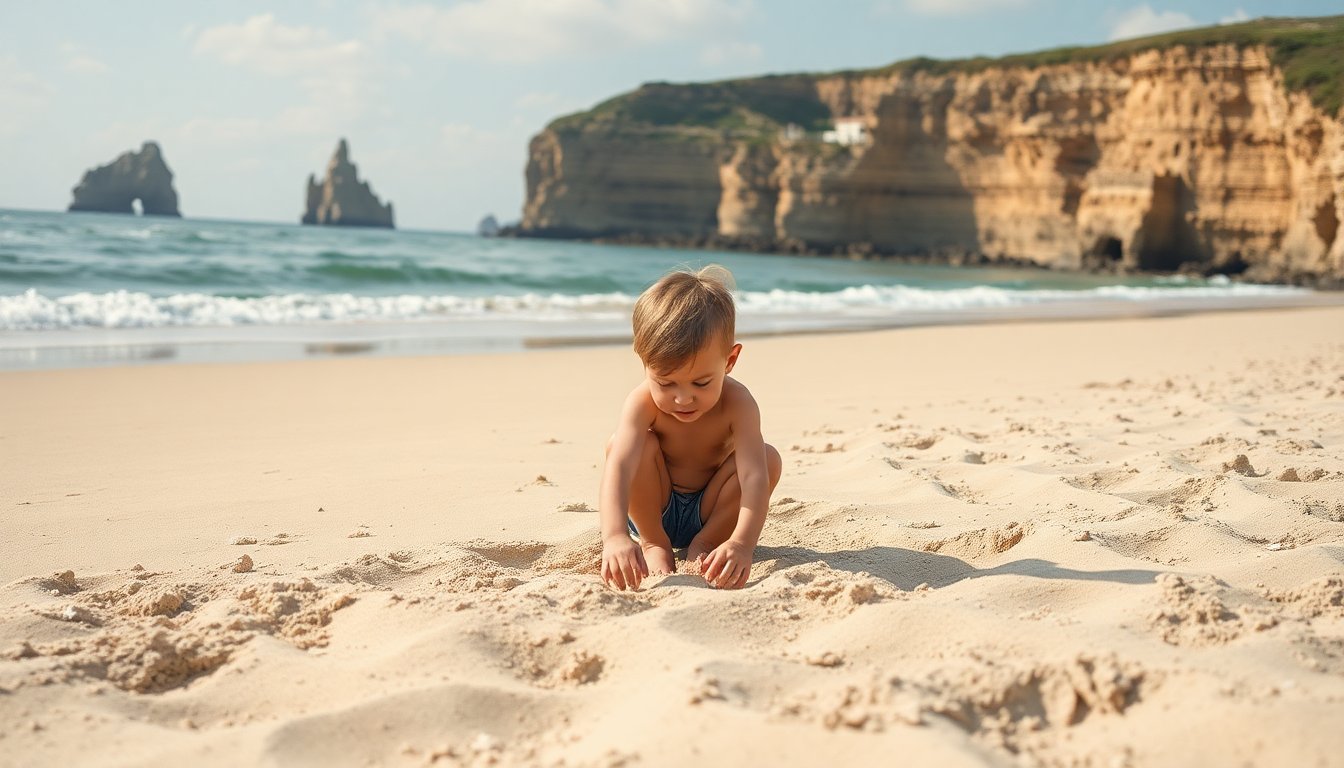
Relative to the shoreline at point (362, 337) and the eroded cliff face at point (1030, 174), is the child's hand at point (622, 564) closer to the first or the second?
the shoreline at point (362, 337)

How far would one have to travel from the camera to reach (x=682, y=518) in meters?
3.05

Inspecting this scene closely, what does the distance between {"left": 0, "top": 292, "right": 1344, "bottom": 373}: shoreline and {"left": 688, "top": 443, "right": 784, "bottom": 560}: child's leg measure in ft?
19.3

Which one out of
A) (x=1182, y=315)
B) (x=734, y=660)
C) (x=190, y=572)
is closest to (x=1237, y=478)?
(x=734, y=660)

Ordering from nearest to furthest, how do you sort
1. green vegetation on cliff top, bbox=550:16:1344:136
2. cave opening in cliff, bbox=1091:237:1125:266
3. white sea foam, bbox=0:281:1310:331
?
white sea foam, bbox=0:281:1310:331
cave opening in cliff, bbox=1091:237:1125:266
green vegetation on cliff top, bbox=550:16:1344:136

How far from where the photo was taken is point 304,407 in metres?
5.75

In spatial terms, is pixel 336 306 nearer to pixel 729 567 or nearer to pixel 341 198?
pixel 729 567

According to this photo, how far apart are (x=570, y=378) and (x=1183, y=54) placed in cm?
3635

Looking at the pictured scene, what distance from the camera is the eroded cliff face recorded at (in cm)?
3431

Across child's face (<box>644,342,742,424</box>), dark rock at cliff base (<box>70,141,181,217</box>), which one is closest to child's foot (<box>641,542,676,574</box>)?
child's face (<box>644,342,742,424</box>)

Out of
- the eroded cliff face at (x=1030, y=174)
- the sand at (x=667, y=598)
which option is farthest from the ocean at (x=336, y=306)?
the eroded cliff face at (x=1030, y=174)

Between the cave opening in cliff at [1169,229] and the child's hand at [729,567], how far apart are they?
1541 inches

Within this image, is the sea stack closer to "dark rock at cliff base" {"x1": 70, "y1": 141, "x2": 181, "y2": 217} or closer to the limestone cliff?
"dark rock at cliff base" {"x1": 70, "y1": 141, "x2": 181, "y2": 217}

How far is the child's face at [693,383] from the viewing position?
8.63 feet

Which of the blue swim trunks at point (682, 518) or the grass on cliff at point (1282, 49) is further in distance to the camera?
the grass on cliff at point (1282, 49)
